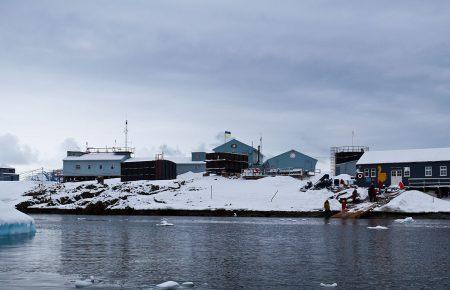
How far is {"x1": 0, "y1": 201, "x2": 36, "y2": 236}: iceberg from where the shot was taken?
33925mm

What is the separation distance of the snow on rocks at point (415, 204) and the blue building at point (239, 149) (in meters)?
46.7

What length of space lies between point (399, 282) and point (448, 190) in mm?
65722

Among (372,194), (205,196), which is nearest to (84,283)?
(372,194)

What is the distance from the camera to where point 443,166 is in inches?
3221

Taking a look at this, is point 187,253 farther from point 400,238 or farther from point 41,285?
point 400,238

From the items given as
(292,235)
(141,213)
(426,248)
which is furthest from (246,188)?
(426,248)

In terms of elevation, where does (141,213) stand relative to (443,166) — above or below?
below

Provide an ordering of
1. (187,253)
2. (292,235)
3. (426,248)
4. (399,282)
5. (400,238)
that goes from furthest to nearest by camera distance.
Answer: (292,235) → (400,238) → (426,248) → (187,253) → (399,282)

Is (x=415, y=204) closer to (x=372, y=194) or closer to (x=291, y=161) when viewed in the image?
(x=372, y=194)

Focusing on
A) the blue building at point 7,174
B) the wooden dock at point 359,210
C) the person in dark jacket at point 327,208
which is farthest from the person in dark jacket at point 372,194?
the blue building at point 7,174

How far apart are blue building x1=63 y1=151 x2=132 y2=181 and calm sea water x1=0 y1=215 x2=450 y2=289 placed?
80.1 m

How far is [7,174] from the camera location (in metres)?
136

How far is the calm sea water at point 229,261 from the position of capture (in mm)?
19000

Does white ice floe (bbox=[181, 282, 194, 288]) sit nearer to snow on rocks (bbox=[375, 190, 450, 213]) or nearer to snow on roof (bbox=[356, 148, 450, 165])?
snow on rocks (bbox=[375, 190, 450, 213])
